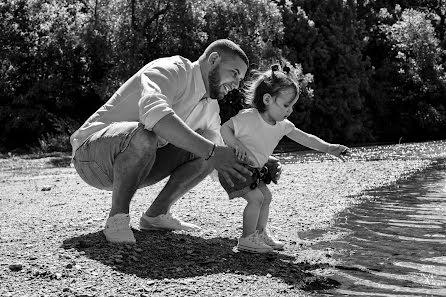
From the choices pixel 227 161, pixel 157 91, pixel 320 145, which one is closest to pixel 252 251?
pixel 227 161

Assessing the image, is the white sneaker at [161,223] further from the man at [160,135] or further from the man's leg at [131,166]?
the man's leg at [131,166]

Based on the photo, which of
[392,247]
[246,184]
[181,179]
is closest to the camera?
[246,184]

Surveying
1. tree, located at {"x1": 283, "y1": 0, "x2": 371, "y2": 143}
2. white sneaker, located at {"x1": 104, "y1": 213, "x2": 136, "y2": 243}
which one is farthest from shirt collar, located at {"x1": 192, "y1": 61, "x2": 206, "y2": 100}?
tree, located at {"x1": 283, "y1": 0, "x2": 371, "y2": 143}

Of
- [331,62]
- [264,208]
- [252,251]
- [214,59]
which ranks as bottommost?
[252,251]

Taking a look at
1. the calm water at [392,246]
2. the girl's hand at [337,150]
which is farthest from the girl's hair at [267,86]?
the calm water at [392,246]

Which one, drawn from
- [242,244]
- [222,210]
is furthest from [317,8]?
[242,244]

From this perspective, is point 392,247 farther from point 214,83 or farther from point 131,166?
point 131,166

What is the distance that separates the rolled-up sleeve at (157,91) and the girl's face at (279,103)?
690 millimetres

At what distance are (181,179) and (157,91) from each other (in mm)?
1017

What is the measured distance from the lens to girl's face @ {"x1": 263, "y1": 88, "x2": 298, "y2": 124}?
5.10m

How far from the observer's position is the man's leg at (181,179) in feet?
17.6

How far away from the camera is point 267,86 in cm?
511

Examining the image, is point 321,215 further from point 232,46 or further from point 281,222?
point 232,46

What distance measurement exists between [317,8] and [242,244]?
25.6 m
